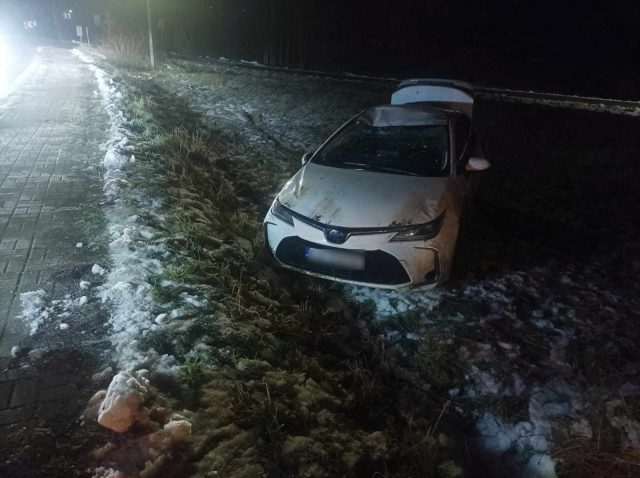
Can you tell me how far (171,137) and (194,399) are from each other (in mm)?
5504

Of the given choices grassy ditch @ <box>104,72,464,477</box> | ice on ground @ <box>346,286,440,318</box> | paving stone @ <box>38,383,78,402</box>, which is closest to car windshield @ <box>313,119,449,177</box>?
ice on ground @ <box>346,286,440,318</box>

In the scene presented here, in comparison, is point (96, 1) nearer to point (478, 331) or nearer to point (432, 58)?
point (432, 58)

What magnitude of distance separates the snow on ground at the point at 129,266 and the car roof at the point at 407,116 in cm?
271

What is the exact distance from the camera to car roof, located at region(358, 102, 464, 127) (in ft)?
16.5

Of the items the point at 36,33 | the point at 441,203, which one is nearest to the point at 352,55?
the point at 441,203

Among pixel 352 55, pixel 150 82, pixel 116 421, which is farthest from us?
pixel 352 55

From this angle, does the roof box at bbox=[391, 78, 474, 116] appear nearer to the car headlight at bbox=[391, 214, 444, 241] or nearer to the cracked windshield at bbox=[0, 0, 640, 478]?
the cracked windshield at bbox=[0, 0, 640, 478]

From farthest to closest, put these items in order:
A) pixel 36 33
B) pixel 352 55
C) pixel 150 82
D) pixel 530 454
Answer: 1. pixel 36 33
2. pixel 352 55
3. pixel 150 82
4. pixel 530 454

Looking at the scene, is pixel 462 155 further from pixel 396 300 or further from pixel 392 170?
pixel 396 300

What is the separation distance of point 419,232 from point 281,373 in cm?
159

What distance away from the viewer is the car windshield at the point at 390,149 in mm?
4387

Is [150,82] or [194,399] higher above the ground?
[150,82]

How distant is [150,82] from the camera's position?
13.2 metres

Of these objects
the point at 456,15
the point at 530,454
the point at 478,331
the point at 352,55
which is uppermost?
the point at 456,15
